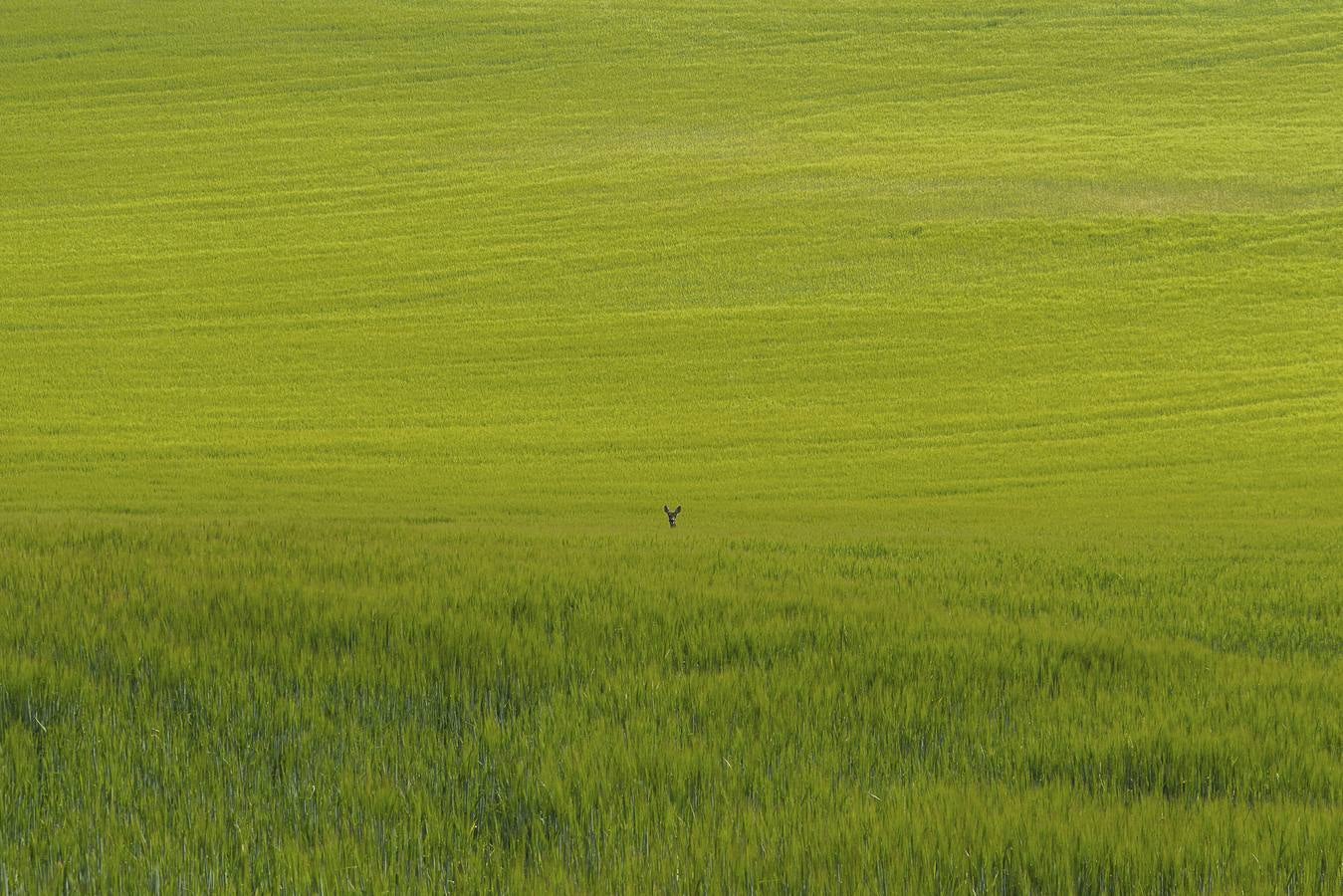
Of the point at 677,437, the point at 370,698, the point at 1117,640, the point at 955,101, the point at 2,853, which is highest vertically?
the point at 2,853

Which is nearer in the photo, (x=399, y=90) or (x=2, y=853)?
(x=2, y=853)

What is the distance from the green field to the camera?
10.9ft

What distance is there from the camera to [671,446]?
23312 millimetres

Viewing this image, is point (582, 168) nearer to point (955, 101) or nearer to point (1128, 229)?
point (955, 101)

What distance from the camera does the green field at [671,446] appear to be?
10.9 feet

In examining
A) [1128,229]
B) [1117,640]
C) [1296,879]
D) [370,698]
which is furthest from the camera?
[1128,229]

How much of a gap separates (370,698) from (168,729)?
62cm

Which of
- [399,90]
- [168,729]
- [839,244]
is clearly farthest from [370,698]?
[399,90]

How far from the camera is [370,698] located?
4.29m

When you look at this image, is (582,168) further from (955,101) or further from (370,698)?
(370,698)

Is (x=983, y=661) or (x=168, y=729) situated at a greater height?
(x=168, y=729)

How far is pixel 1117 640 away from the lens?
5305 millimetres

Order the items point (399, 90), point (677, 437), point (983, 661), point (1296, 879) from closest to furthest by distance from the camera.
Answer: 1. point (1296, 879)
2. point (983, 661)
3. point (677, 437)
4. point (399, 90)

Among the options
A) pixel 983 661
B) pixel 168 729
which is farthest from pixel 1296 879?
pixel 168 729
